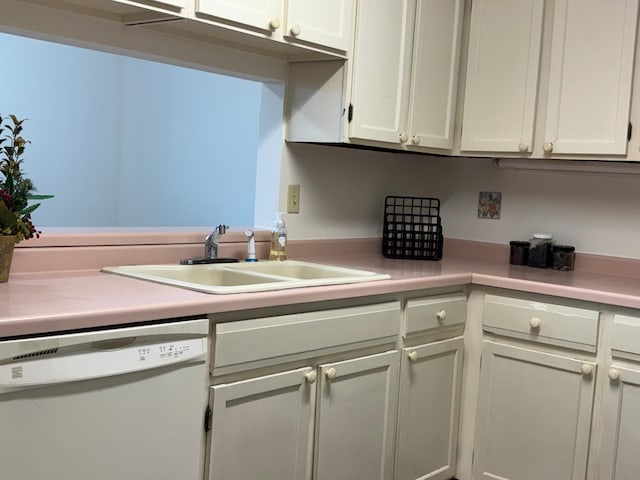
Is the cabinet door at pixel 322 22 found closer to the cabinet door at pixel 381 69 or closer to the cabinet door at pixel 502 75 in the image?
the cabinet door at pixel 381 69

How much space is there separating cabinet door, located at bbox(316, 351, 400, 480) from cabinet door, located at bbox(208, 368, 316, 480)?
0.18 ft

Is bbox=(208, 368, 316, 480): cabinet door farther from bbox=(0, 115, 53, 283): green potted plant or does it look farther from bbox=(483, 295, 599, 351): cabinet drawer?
bbox=(483, 295, 599, 351): cabinet drawer

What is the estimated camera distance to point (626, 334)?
2.31 metres

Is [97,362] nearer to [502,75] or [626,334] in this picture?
[626,334]

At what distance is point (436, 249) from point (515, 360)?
2.28ft

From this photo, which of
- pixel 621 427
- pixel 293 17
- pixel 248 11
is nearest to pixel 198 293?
pixel 248 11

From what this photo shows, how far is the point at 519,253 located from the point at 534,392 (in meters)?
0.75

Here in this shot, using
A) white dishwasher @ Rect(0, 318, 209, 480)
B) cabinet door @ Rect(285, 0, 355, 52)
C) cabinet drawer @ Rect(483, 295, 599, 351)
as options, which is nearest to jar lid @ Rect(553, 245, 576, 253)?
cabinet drawer @ Rect(483, 295, 599, 351)

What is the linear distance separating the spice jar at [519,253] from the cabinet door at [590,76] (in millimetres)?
478

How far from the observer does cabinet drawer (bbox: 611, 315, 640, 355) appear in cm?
229

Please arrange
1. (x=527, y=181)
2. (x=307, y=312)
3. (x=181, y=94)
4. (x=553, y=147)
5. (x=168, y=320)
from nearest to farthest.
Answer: (x=168, y=320) → (x=307, y=312) → (x=553, y=147) → (x=527, y=181) → (x=181, y=94)

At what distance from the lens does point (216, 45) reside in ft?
8.24

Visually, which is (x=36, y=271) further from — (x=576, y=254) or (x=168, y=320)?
(x=576, y=254)

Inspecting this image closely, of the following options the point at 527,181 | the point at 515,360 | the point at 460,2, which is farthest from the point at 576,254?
the point at 460,2
